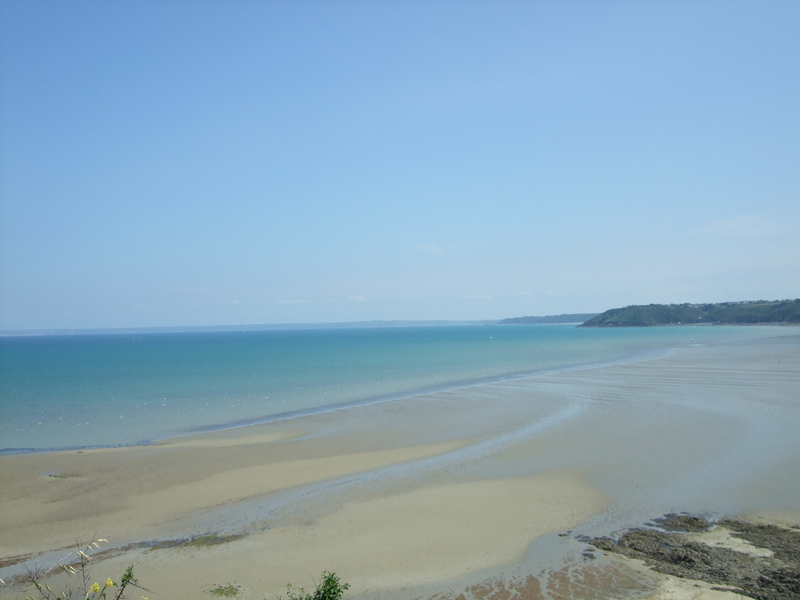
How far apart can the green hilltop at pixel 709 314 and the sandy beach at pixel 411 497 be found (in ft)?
514

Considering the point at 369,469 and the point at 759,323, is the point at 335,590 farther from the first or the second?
the point at 759,323

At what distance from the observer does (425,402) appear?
2664 centimetres

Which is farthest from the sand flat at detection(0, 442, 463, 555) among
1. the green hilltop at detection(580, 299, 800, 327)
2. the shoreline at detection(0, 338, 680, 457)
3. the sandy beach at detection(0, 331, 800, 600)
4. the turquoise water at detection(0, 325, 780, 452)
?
the green hilltop at detection(580, 299, 800, 327)

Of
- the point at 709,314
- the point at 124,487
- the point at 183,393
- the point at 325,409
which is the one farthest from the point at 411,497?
the point at 709,314

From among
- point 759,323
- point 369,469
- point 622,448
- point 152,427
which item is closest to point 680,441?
point 622,448

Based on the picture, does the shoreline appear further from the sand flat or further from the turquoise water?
the sand flat

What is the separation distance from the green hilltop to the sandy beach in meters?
157

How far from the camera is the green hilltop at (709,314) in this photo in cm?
15125

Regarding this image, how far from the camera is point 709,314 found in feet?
575

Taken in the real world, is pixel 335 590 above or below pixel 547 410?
above

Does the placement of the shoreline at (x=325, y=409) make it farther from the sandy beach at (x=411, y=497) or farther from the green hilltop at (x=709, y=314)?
the green hilltop at (x=709, y=314)

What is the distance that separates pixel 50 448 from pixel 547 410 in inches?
756

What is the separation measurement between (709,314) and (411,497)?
192860mm

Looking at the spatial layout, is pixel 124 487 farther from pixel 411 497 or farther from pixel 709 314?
pixel 709 314
